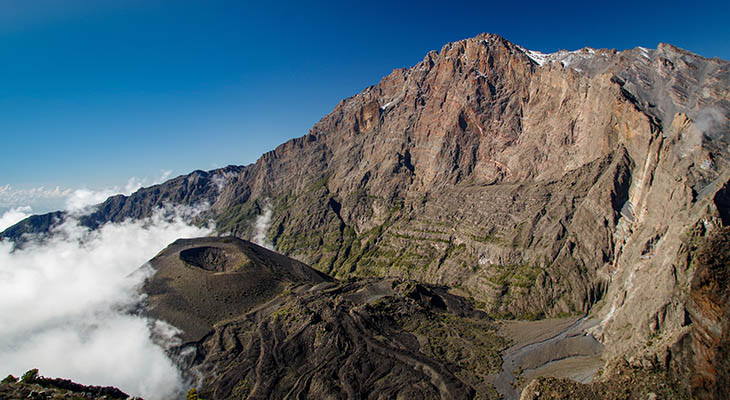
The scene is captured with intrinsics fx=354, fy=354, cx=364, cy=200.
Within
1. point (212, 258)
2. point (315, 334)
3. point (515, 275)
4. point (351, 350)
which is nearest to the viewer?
point (351, 350)

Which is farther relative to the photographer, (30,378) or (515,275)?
(515,275)

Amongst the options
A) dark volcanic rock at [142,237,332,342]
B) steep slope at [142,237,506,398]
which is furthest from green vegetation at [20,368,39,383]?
dark volcanic rock at [142,237,332,342]

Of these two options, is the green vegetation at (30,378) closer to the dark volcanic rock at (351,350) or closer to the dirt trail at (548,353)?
the dark volcanic rock at (351,350)

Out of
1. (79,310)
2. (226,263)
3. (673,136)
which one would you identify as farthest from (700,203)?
(79,310)

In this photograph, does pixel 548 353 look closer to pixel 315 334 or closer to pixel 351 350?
pixel 351 350

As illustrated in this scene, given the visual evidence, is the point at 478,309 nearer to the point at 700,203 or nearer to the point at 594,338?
the point at 594,338

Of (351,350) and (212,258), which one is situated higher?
(212,258)

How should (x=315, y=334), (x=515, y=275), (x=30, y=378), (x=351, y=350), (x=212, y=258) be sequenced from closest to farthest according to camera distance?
1. (x=30, y=378)
2. (x=351, y=350)
3. (x=315, y=334)
4. (x=515, y=275)
5. (x=212, y=258)

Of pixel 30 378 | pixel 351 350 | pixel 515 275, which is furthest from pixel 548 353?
pixel 30 378
